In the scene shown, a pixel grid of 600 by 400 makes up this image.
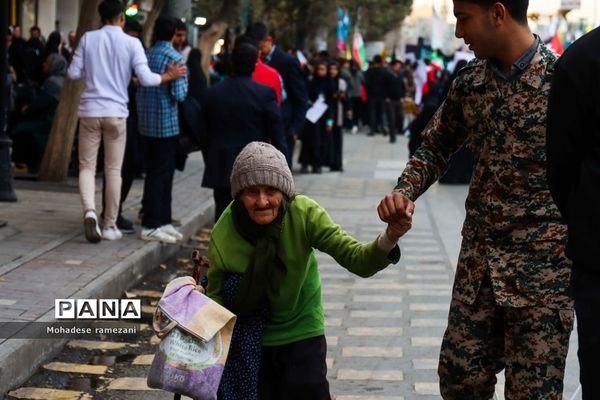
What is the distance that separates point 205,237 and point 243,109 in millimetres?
3234

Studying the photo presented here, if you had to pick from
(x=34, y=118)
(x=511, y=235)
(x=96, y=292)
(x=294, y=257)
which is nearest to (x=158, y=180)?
(x=96, y=292)

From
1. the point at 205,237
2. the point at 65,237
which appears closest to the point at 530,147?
the point at 65,237

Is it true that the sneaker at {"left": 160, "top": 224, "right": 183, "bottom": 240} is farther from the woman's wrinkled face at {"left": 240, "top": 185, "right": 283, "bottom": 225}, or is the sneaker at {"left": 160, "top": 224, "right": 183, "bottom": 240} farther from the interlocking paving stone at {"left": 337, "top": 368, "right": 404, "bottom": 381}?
the woman's wrinkled face at {"left": 240, "top": 185, "right": 283, "bottom": 225}

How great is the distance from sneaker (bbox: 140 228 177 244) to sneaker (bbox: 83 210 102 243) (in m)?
0.62

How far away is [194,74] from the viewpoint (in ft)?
55.0

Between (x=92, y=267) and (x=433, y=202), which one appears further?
(x=433, y=202)

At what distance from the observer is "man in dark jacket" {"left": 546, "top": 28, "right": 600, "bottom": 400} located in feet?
11.1

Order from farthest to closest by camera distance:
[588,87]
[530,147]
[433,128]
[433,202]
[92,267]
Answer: [433,202], [92,267], [433,128], [530,147], [588,87]

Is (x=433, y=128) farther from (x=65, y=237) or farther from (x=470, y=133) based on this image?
(x=65, y=237)

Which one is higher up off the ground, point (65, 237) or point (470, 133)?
point (470, 133)

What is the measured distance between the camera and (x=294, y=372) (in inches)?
185

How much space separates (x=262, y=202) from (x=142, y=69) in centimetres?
585

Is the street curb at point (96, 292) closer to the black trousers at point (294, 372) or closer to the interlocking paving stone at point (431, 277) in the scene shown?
the black trousers at point (294, 372)

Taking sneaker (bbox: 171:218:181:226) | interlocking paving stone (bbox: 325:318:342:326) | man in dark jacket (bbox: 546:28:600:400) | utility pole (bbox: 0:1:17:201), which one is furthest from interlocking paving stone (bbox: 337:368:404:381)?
utility pole (bbox: 0:1:17:201)
